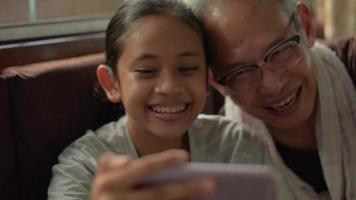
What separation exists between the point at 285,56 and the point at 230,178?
64cm

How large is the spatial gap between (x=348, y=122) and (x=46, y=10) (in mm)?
965

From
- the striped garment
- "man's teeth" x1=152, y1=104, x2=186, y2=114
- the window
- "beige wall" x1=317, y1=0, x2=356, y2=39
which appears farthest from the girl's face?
"beige wall" x1=317, y1=0, x2=356, y2=39

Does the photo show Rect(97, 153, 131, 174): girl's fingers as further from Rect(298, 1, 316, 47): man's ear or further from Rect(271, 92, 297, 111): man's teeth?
Rect(298, 1, 316, 47): man's ear

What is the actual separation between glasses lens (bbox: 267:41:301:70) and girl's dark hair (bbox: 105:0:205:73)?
166mm

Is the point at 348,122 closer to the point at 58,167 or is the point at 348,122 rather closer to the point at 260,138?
the point at 260,138

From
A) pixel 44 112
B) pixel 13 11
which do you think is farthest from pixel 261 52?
pixel 13 11

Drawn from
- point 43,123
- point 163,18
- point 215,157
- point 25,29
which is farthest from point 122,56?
point 25,29

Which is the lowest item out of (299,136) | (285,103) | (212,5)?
(299,136)

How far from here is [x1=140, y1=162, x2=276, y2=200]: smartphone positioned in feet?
2.11

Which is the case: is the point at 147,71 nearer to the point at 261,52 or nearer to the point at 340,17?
the point at 261,52

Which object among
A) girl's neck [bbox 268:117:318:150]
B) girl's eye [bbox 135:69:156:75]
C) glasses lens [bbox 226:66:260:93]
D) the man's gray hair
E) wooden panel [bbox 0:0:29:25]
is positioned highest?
the man's gray hair

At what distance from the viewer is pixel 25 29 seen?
1604 mm

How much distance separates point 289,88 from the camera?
Answer: 125cm

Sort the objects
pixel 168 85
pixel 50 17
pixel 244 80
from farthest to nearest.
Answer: pixel 50 17 → pixel 244 80 → pixel 168 85
